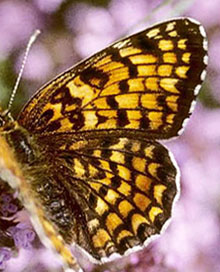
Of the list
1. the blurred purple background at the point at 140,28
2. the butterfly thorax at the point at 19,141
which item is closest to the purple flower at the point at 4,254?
the butterfly thorax at the point at 19,141

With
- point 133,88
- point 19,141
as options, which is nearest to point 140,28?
point 133,88

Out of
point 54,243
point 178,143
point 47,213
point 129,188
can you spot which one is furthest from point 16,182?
point 178,143

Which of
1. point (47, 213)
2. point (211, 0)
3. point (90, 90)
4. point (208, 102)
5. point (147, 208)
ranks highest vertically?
point (90, 90)

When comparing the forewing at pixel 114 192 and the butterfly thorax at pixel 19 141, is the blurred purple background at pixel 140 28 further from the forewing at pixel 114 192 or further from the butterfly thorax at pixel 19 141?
the butterfly thorax at pixel 19 141

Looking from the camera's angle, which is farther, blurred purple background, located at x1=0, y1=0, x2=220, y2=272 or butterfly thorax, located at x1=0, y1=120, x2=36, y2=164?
blurred purple background, located at x1=0, y1=0, x2=220, y2=272

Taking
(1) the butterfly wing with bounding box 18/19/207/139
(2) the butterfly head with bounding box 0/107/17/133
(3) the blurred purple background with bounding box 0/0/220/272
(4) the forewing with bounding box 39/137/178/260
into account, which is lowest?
(3) the blurred purple background with bounding box 0/0/220/272

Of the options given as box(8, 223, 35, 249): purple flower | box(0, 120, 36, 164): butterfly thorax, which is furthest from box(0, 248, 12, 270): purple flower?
box(0, 120, 36, 164): butterfly thorax

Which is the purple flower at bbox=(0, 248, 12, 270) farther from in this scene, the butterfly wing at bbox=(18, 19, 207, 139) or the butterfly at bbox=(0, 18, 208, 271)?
the butterfly wing at bbox=(18, 19, 207, 139)

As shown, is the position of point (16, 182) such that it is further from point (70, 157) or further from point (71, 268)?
point (70, 157)
